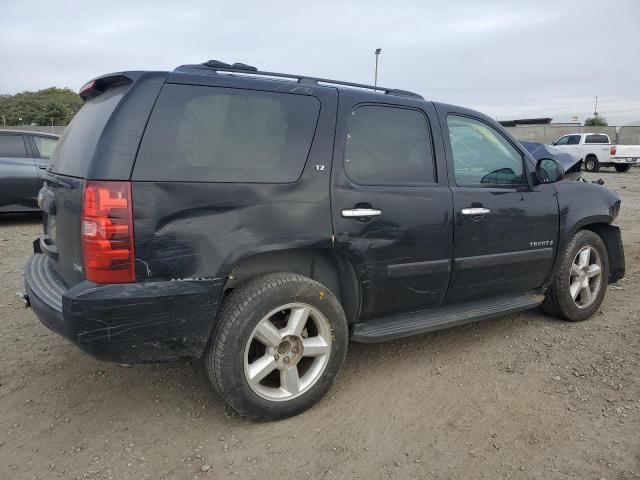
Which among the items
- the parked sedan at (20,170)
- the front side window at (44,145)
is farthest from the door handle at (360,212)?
the front side window at (44,145)

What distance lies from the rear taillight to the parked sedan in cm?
642

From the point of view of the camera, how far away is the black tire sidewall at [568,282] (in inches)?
159

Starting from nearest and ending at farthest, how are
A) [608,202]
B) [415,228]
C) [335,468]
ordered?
1. [335,468]
2. [415,228]
3. [608,202]

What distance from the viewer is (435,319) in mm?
3279

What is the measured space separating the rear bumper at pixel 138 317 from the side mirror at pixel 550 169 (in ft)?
9.04

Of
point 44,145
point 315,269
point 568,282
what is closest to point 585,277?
point 568,282

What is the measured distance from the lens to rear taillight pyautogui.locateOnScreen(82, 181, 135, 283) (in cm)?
225

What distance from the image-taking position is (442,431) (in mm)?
2656

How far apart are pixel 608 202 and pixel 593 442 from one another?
2.43m

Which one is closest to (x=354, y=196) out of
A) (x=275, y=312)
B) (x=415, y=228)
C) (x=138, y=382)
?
(x=415, y=228)

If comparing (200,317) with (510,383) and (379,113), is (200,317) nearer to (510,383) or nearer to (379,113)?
(379,113)

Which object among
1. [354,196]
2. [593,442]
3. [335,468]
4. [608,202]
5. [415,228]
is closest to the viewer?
[335,468]

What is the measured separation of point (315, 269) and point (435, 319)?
3.06ft

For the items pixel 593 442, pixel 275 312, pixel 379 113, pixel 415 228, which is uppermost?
pixel 379 113
